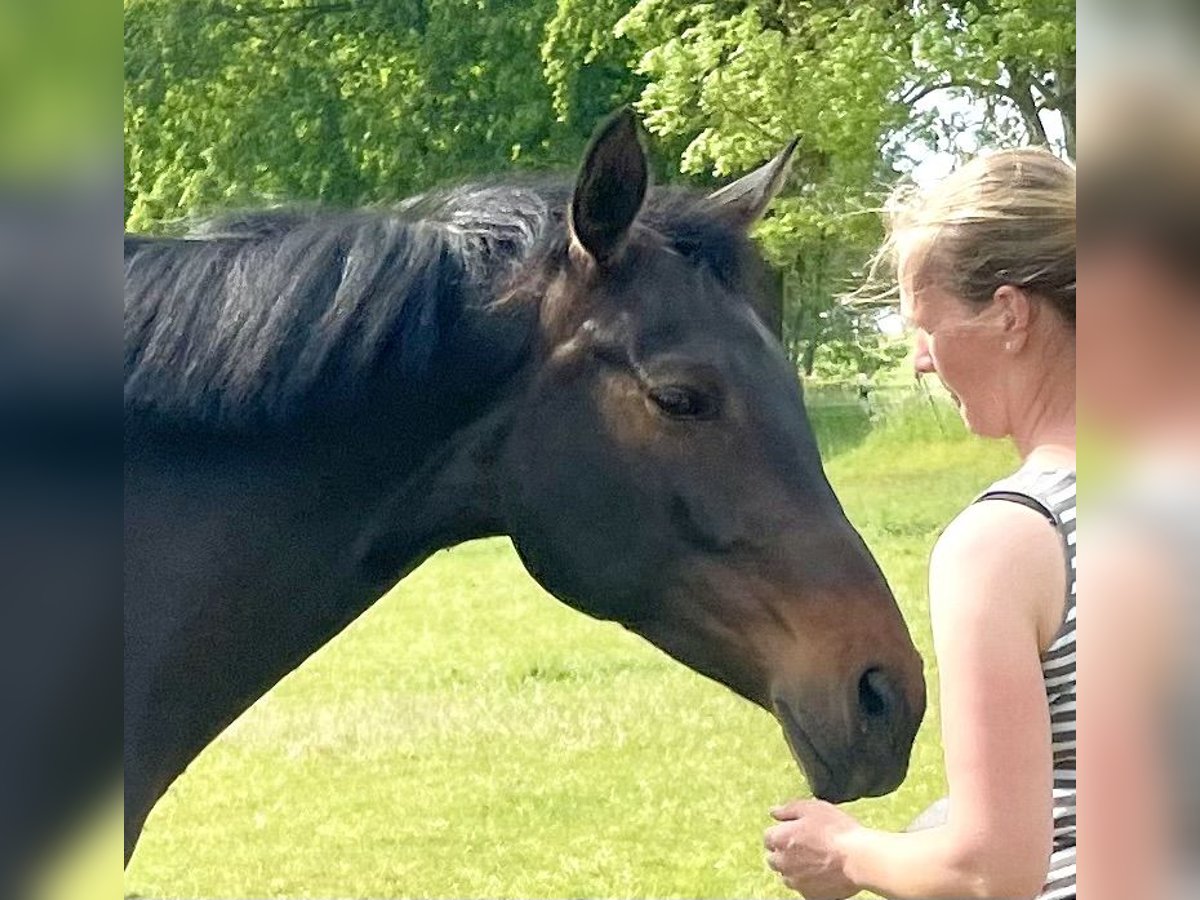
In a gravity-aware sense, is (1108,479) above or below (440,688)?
above

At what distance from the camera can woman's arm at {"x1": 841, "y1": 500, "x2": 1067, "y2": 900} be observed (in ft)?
3.39

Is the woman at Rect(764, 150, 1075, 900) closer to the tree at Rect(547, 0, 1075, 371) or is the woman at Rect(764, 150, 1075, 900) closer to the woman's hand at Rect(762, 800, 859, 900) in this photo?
the woman's hand at Rect(762, 800, 859, 900)

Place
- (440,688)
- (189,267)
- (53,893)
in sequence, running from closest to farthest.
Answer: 1. (53,893)
2. (189,267)
3. (440,688)

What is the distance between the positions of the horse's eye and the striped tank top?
1.41 ft

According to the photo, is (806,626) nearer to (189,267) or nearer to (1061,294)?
(1061,294)

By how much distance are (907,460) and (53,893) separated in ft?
3.73

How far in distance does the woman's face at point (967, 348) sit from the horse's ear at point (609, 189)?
0.34 meters

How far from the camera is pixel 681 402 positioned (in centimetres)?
150

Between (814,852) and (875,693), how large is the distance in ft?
1.16

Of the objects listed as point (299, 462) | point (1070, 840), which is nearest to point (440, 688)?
point (299, 462)

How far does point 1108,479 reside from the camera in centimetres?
109

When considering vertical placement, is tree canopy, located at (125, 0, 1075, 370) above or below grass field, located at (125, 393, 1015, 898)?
above

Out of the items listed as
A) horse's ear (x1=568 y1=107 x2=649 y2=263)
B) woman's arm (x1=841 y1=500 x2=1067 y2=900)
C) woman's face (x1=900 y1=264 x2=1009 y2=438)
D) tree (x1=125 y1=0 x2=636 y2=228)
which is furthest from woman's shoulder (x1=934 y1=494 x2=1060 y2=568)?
tree (x1=125 y1=0 x2=636 y2=228)

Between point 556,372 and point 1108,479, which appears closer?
point 1108,479
